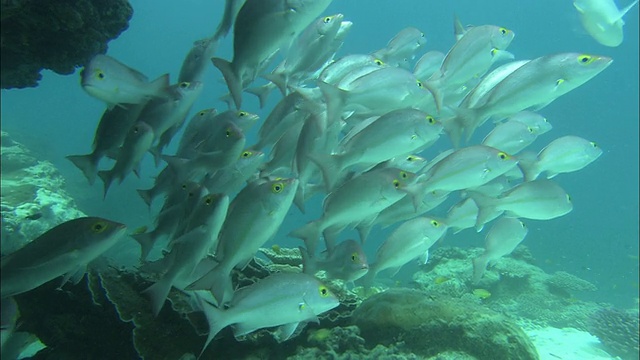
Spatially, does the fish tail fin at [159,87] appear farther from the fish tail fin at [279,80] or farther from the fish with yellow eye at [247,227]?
the fish with yellow eye at [247,227]

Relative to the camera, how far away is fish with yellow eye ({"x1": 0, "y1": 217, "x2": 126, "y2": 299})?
2.31m

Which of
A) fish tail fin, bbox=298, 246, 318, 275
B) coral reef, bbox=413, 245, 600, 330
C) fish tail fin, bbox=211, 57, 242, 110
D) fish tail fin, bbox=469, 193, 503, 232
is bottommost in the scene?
coral reef, bbox=413, 245, 600, 330

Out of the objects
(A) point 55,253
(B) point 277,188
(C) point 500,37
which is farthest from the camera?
(C) point 500,37

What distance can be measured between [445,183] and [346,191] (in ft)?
3.69

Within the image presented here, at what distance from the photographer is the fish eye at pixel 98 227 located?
2.53 metres

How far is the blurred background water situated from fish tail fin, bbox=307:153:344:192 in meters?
6.84

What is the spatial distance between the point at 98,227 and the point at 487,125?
48515mm

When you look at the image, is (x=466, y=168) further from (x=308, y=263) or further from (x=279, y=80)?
(x=279, y=80)

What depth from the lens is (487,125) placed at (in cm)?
4544

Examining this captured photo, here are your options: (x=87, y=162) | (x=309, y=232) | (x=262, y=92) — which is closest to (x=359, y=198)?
(x=309, y=232)

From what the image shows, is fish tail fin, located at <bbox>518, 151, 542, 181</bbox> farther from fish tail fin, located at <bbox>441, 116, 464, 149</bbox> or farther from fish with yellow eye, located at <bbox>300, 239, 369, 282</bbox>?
fish with yellow eye, located at <bbox>300, 239, 369, 282</bbox>

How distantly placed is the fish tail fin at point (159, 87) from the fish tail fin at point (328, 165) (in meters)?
1.43

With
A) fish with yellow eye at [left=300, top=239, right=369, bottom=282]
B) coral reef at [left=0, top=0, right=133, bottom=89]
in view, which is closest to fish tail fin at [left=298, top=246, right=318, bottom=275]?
fish with yellow eye at [left=300, top=239, right=369, bottom=282]

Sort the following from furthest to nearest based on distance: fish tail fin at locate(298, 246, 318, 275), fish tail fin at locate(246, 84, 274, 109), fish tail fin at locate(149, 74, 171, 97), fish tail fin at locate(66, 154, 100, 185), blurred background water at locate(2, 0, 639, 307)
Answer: blurred background water at locate(2, 0, 639, 307), fish tail fin at locate(246, 84, 274, 109), fish tail fin at locate(298, 246, 318, 275), fish tail fin at locate(66, 154, 100, 185), fish tail fin at locate(149, 74, 171, 97)
